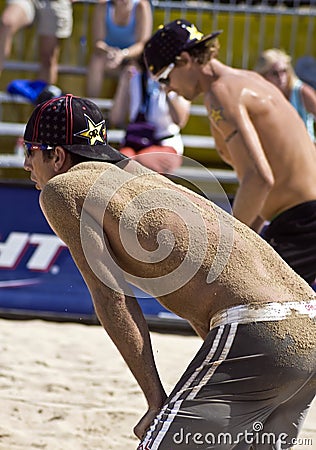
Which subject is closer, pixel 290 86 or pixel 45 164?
pixel 45 164

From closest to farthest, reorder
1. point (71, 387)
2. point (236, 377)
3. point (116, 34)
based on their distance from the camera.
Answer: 1. point (236, 377)
2. point (71, 387)
3. point (116, 34)

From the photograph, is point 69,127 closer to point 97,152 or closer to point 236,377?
point 97,152

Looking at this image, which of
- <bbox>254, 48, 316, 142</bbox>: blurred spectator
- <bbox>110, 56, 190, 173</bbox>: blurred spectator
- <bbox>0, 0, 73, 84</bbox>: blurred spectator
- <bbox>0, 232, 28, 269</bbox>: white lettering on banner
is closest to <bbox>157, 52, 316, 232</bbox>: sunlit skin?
<bbox>110, 56, 190, 173</bbox>: blurred spectator

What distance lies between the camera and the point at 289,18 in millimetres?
7766

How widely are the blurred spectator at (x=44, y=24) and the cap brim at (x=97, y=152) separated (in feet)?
16.5

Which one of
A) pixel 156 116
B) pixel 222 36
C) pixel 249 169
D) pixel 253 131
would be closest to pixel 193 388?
pixel 249 169

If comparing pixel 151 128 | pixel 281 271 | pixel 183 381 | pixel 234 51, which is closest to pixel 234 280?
pixel 281 271

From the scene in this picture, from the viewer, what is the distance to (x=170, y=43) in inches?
155

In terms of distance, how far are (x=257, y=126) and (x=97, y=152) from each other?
5.52 feet

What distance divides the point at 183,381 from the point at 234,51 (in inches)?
234

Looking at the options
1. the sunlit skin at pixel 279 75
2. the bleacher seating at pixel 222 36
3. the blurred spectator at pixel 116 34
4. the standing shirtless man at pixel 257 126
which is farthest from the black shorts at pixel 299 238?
the bleacher seating at pixel 222 36

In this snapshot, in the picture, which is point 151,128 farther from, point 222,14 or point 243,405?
point 243,405

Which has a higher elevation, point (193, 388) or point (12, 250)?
point (193, 388)

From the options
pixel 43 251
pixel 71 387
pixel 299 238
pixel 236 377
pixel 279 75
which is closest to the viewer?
pixel 236 377
